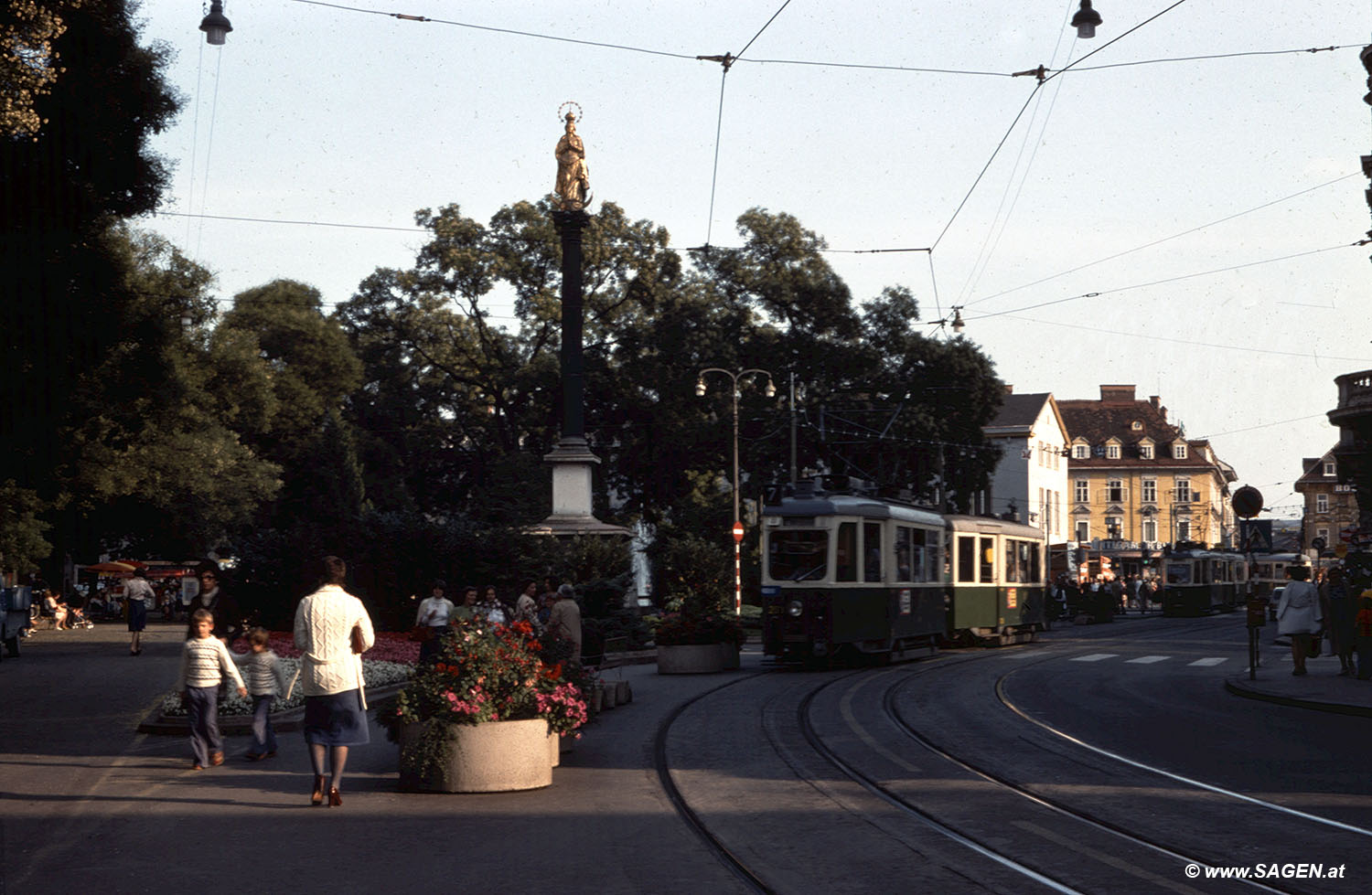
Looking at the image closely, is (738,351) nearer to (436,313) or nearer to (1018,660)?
(436,313)

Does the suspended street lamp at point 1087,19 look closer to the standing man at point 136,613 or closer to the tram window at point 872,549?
the tram window at point 872,549

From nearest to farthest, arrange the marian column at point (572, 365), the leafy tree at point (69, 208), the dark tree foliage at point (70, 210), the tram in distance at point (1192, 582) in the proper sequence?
the leafy tree at point (69, 208) → the dark tree foliage at point (70, 210) → the marian column at point (572, 365) → the tram in distance at point (1192, 582)

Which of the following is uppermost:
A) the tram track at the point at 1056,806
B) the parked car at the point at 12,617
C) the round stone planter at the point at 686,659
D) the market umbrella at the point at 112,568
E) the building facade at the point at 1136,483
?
the building facade at the point at 1136,483

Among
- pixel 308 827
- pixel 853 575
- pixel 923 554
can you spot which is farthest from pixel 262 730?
pixel 923 554

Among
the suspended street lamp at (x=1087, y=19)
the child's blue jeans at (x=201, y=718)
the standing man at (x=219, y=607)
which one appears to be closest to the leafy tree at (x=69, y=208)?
the standing man at (x=219, y=607)

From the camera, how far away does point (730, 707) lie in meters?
18.5

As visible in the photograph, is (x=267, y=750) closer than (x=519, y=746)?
No

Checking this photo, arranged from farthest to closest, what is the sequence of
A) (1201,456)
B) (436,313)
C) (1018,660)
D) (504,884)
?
(1201,456) → (436,313) → (1018,660) → (504,884)

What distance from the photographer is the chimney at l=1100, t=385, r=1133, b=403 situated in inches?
4879

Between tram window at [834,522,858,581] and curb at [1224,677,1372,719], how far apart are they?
6189 millimetres

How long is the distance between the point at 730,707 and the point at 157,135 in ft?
40.7

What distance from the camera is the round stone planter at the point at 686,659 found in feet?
83.2

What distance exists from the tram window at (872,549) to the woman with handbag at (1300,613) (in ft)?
20.1

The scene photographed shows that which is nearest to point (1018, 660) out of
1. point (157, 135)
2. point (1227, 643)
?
point (1227, 643)
